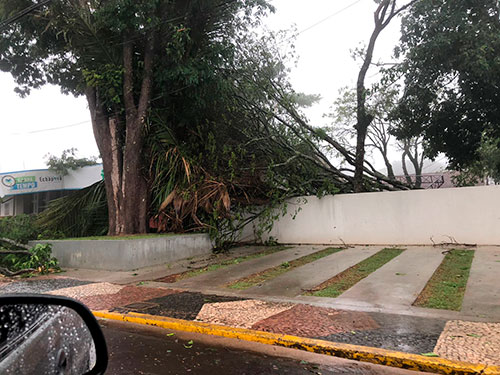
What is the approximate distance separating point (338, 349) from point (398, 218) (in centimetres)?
845

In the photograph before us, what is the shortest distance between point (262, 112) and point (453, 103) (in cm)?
727

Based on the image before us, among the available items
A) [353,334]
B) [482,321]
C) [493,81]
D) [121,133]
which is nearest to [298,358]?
[353,334]

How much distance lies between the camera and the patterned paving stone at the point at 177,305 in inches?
211

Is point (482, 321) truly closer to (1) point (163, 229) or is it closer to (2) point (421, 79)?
A: (1) point (163, 229)

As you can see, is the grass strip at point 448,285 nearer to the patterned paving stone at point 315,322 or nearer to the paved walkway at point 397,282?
the paved walkway at point 397,282

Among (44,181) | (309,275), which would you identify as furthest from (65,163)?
(309,275)

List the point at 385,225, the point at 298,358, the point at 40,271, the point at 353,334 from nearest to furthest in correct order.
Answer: the point at 298,358 → the point at 353,334 → the point at 40,271 → the point at 385,225

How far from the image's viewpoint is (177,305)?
5.80m

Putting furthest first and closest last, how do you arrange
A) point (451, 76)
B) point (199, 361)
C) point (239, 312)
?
1. point (451, 76)
2. point (239, 312)
3. point (199, 361)

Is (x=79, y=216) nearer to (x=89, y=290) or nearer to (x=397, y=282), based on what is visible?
(x=89, y=290)

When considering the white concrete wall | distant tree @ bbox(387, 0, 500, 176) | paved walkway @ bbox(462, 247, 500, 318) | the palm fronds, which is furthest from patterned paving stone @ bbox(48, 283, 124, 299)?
distant tree @ bbox(387, 0, 500, 176)

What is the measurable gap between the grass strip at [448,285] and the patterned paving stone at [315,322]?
1223 millimetres

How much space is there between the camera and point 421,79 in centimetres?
1262

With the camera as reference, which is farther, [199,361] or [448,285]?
[448,285]
